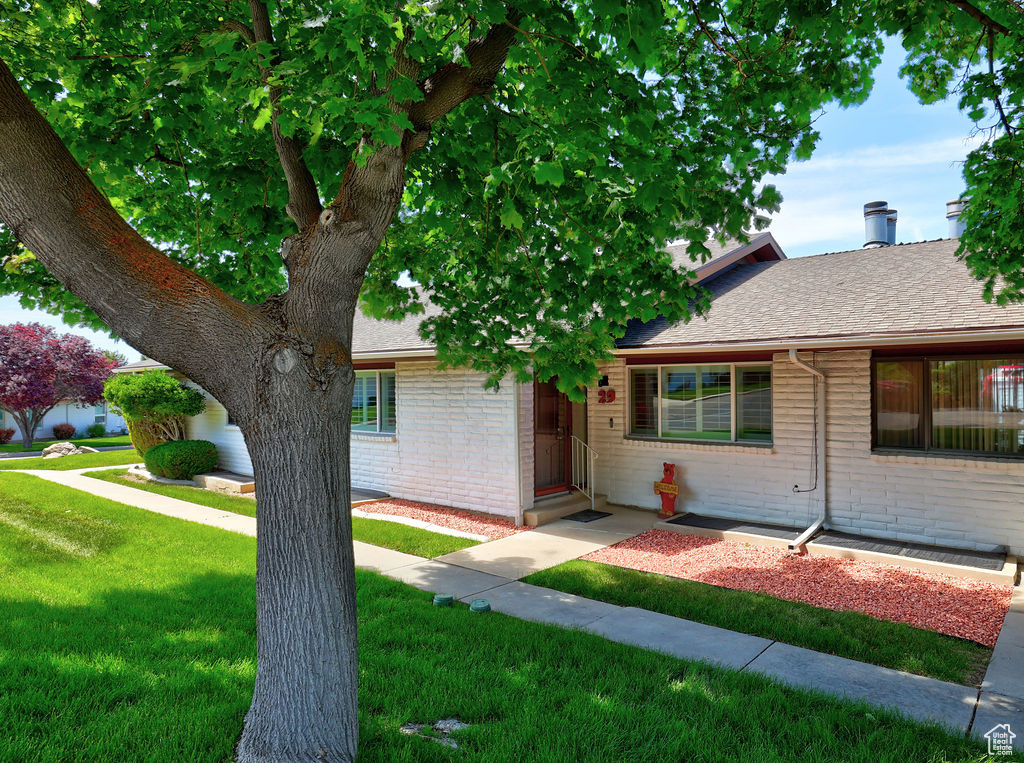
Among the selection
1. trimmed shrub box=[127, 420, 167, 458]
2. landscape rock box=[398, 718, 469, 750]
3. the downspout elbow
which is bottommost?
landscape rock box=[398, 718, 469, 750]

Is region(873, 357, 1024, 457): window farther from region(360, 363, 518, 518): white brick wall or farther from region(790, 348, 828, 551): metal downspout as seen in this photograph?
region(360, 363, 518, 518): white brick wall

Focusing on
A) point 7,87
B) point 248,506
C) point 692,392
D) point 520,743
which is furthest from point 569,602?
point 248,506

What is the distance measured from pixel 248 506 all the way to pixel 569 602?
745 cm

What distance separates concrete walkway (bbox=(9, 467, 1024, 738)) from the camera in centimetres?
408

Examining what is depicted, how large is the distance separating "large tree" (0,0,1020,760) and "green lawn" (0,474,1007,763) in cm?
79

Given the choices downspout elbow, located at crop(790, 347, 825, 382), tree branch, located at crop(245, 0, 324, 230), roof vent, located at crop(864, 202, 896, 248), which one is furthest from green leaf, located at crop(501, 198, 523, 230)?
roof vent, located at crop(864, 202, 896, 248)

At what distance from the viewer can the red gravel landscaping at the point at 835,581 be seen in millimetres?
5711

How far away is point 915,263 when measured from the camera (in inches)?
385

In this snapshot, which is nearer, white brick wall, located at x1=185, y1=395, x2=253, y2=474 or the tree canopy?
the tree canopy

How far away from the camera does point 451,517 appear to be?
33.4ft

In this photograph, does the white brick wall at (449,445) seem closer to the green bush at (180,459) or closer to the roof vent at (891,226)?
the green bush at (180,459)

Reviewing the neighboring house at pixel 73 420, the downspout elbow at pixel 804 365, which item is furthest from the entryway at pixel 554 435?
the neighboring house at pixel 73 420

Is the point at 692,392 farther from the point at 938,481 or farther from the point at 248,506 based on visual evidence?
the point at 248,506

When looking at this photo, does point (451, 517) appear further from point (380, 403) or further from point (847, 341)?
point (847, 341)
